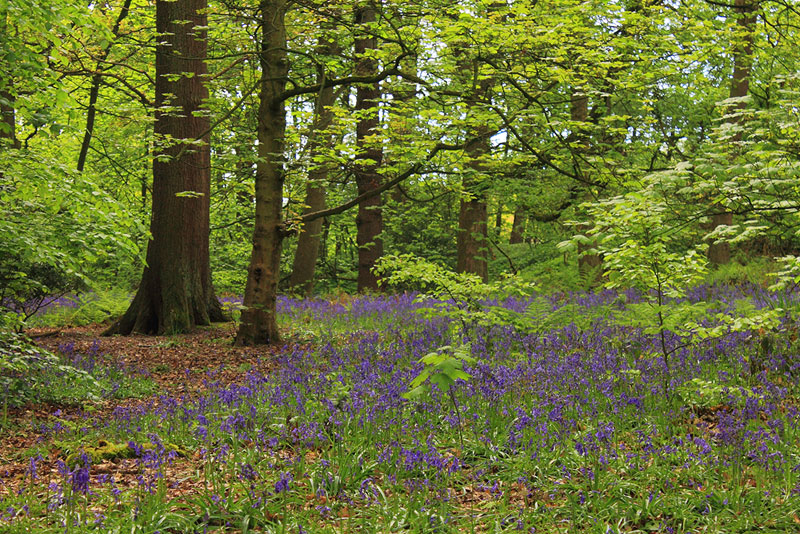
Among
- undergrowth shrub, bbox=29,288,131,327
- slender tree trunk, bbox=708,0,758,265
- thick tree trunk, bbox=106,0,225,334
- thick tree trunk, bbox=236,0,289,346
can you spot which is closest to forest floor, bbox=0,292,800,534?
thick tree trunk, bbox=236,0,289,346

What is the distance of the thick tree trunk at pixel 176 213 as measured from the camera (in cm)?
986

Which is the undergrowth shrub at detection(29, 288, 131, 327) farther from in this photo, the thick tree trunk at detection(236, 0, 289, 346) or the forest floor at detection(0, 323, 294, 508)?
the thick tree trunk at detection(236, 0, 289, 346)

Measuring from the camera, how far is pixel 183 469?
423cm

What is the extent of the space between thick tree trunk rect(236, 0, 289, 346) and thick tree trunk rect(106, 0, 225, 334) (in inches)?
60.7

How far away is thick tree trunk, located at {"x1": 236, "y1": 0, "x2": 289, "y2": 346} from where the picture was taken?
28.6ft

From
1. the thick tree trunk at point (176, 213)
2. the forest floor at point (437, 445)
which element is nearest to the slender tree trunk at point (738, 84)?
the forest floor at point (437, 445)

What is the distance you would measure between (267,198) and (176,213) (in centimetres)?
213

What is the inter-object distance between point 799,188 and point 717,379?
1.90 m

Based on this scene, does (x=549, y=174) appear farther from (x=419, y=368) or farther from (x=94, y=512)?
(x=94, y=512)

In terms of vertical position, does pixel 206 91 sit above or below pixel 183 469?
above

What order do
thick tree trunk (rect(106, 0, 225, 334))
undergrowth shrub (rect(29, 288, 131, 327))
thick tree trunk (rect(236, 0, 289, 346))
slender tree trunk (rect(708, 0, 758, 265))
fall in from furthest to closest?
slender tree trunk (rect(708, 0, 758, 265)) → undergrowth shrub (rect(29, 288, 131, 327)) → thick tree trunk (rect(106, 0, 225, 334)) → thick tree trunk (rect(236, 0, 289, 346))

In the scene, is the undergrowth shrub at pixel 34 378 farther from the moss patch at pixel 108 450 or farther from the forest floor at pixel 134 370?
the moss patch at pixel 108 450

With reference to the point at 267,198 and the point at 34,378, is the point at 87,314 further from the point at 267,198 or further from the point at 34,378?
the point at 34,378

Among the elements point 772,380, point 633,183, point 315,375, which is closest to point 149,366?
point 315,375
